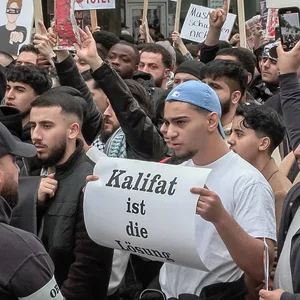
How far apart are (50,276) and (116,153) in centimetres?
217

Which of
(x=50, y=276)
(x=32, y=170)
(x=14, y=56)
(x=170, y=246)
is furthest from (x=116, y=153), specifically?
(x=14, y=56)

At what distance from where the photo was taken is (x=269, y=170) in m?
4.07

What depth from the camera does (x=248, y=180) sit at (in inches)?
127

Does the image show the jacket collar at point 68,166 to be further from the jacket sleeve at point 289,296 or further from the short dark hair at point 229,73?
the jacket sleeve at point 289,296

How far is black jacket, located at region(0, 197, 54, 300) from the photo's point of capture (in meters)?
2.48

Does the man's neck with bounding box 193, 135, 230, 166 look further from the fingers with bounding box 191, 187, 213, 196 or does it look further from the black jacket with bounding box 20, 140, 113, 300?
the black jacket with bounding box 20, 140, 113, 300

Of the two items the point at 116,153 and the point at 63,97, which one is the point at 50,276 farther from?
the point at 116,153

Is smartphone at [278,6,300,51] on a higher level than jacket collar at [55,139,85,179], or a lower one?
higher

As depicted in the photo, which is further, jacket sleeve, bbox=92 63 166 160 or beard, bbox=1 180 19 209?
jacket sleeve, bbox=92 63 166 160

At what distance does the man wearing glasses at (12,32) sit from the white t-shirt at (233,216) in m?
4.88

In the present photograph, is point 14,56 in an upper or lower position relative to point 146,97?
lower

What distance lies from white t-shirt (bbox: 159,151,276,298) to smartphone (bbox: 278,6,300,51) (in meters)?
0.62

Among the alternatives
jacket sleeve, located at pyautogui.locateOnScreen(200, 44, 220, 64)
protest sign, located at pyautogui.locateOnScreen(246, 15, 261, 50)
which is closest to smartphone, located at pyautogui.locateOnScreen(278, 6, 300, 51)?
jacket sleeve, located at pyautogui.locateOnScreen(200, 44, 220, 64)

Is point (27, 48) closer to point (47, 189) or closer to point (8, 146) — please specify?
point (47, 189)
